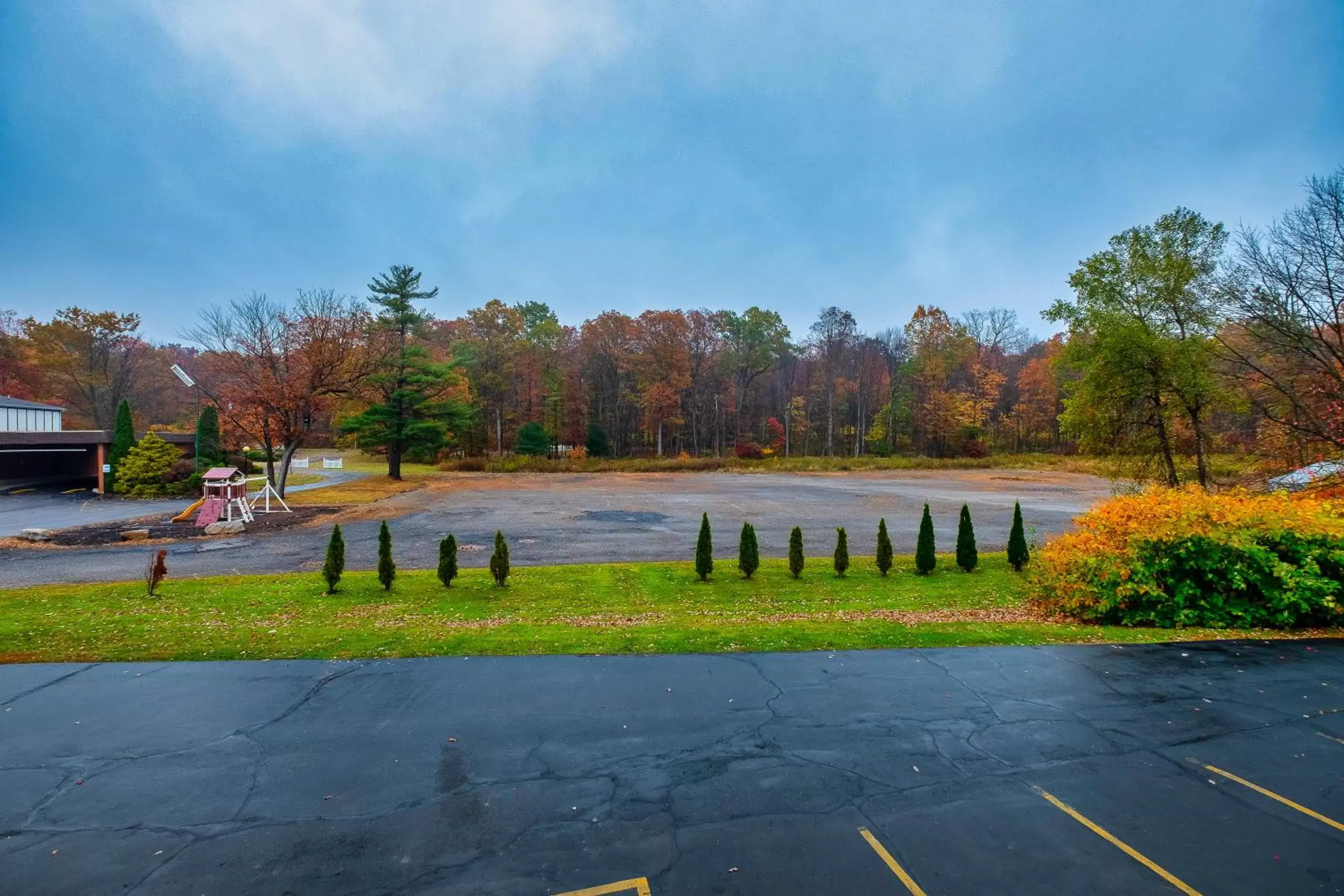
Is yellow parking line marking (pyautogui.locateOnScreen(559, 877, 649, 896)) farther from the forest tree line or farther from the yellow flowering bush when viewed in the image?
the forest tree line

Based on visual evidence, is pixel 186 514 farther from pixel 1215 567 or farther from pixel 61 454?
pixel 1215 567

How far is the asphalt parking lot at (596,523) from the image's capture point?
12.0 metres

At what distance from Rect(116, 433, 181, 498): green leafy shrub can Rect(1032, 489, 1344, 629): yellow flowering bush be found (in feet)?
101

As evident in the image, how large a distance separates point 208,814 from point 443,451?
156 ft

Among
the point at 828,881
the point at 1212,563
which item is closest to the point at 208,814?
the point at 828,881

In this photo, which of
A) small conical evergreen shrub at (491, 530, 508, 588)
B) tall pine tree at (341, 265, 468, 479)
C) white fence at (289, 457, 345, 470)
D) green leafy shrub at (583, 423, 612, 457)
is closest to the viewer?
small conical evergreen shrub at (491, 530, 508, 588)

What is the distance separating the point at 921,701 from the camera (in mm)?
4711

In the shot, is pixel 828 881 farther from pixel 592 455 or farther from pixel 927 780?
pixel 592 455

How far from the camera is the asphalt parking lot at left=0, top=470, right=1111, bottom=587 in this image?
1199 cm

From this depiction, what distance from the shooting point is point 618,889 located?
2682 mm

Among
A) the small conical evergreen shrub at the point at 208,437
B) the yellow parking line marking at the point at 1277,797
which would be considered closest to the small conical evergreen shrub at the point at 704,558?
the yellow parking line marking at the point at 1277,797

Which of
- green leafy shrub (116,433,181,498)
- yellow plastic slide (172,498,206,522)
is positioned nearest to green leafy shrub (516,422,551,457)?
green leafy shrub (116,433,181,498)

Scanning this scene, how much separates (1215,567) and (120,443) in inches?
1364

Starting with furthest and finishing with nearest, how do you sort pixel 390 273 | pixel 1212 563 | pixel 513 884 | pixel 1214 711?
pixel 390 273
pixel 1212 563
pixel 1214 711
pixel 513 884
